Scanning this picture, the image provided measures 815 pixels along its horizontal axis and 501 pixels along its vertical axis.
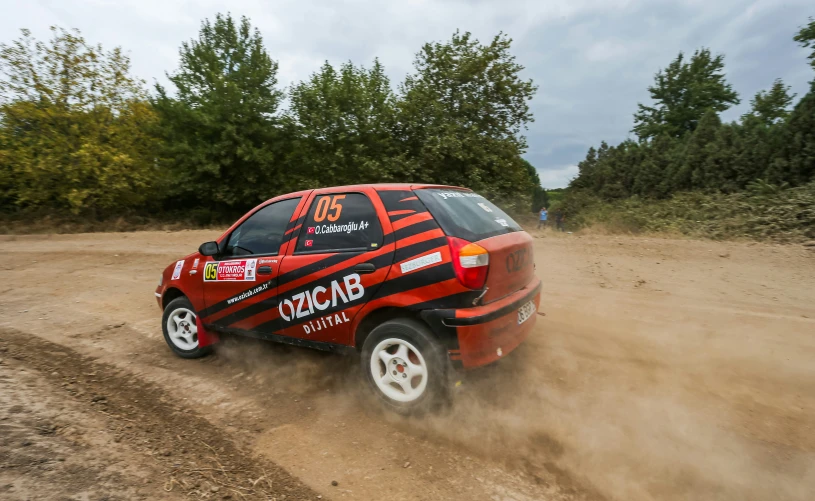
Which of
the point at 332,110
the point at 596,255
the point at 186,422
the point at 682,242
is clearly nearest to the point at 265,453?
the point at 186,422

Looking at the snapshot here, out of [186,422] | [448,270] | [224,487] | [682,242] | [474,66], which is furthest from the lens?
[474,66]

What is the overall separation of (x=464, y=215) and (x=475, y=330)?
3.05 ft

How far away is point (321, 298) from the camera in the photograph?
141 inches

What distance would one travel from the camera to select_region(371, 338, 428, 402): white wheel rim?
3.19 meters

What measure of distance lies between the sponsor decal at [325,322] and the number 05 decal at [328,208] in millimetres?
802

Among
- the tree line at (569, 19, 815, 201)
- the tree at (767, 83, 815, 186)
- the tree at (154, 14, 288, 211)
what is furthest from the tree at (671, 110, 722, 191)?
the tree at (154, 14, 288, 211)

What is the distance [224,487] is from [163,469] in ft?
1.40

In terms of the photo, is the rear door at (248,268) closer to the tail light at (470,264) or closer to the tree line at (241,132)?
the tail light at (470,264)

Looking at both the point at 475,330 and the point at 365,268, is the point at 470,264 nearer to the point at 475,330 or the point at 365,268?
the point at 475,330

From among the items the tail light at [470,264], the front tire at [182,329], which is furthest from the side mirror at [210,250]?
the tail light at [470,264]

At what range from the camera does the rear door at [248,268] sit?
3898mm

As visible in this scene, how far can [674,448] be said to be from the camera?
2836mm

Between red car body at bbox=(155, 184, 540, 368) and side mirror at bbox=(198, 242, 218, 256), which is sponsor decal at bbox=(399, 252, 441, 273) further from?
side mirror at bbox=(198, 242, 218, 256)

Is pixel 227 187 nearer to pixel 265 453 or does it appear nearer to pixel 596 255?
pixel 596 255
